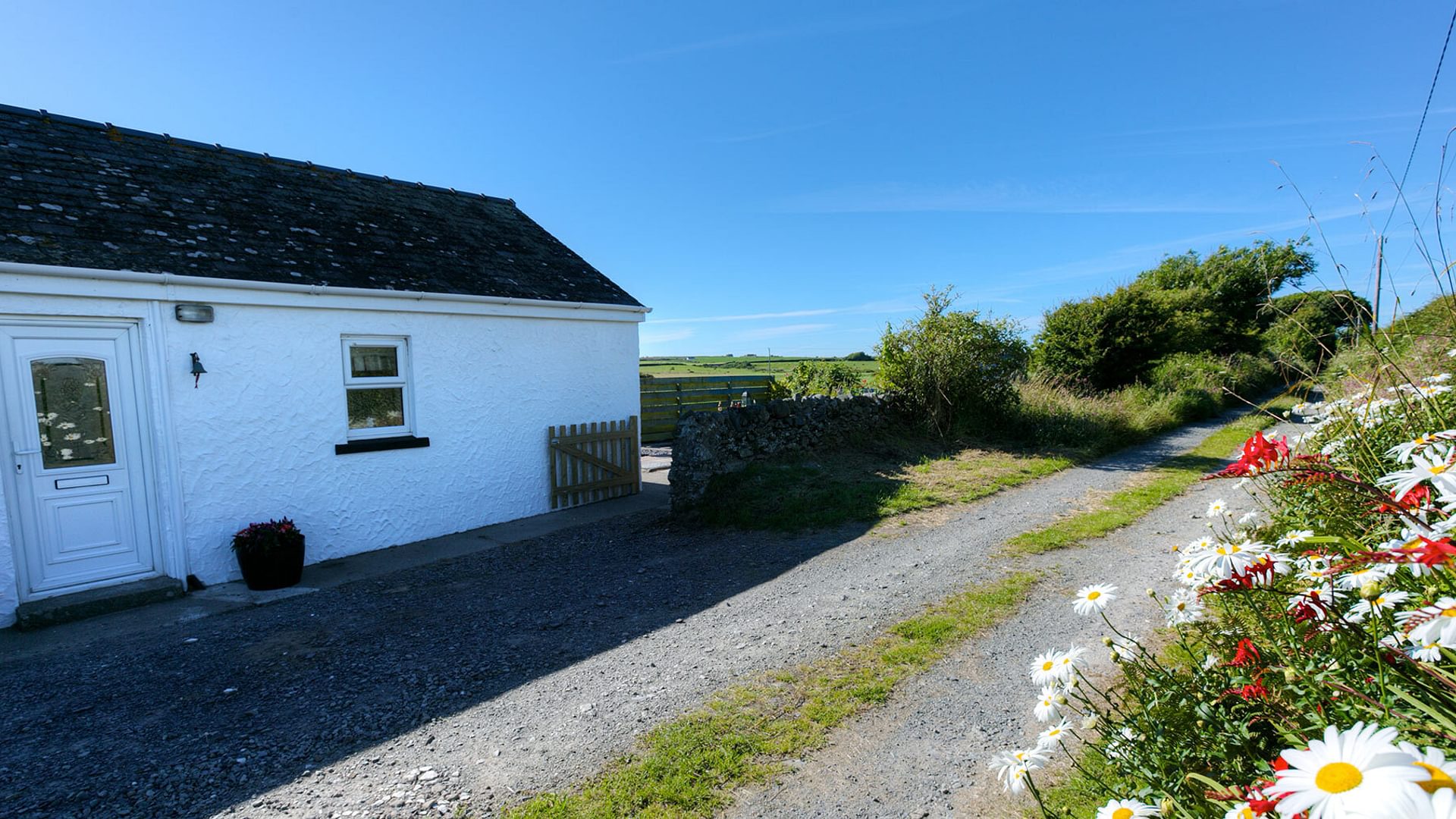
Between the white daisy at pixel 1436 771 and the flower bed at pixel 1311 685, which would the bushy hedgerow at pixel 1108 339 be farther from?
the white daisy at pixel 1436 771

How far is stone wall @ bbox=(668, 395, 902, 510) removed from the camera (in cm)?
896

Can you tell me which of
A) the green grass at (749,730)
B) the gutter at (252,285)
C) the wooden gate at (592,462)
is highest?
the gutter at (252,285)

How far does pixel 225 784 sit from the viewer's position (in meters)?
3.29

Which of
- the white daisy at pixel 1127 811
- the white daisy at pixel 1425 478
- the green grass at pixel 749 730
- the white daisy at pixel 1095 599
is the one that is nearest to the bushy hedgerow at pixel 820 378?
the green grass at pixel 749 730

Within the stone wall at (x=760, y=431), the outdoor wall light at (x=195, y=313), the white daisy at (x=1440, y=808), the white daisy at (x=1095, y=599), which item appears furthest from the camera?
the stone wall at (x=760, y=431)

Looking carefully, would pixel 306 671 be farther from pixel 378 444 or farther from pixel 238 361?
pixel 238 361

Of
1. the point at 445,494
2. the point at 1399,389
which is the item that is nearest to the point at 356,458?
the point at 445,494

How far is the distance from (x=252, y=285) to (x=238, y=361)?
787mm

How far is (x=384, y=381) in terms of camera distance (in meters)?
7.92

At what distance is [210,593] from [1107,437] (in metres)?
13.9

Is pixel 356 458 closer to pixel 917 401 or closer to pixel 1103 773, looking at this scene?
pixel 1103 773

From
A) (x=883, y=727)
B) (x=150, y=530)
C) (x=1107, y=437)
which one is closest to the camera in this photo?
(x=883, y=727)

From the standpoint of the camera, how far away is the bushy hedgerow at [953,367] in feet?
41.0

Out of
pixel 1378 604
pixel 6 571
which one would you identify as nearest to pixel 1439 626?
pixel 1378 604
